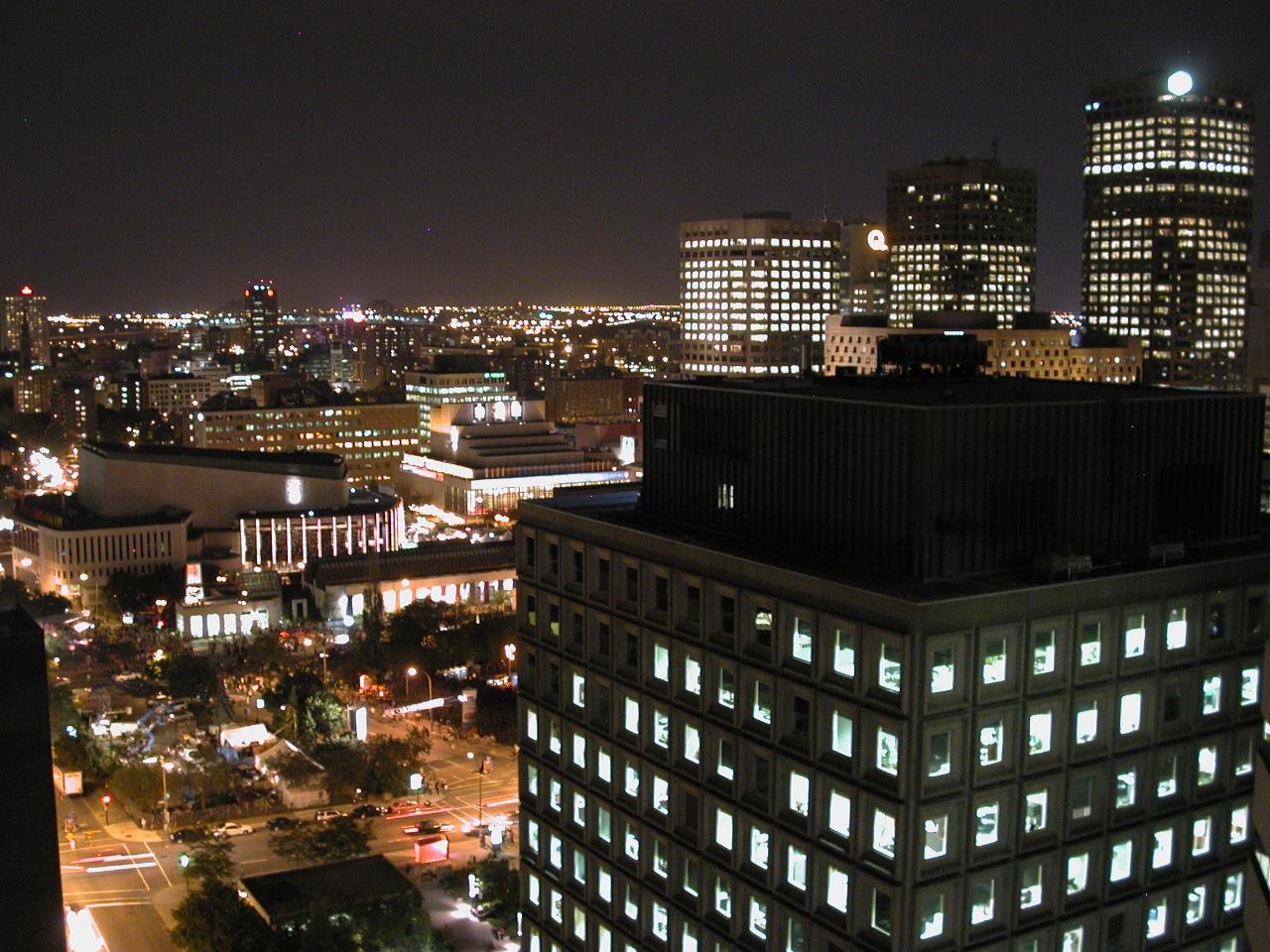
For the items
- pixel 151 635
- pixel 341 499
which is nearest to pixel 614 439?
pixel 341 499

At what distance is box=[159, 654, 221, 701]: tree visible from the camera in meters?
63.4

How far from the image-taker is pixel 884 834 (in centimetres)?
2133

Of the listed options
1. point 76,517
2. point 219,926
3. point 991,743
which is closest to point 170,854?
point 219,926

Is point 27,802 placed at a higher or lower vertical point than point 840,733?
lower

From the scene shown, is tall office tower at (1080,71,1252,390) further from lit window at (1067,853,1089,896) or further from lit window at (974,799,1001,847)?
lit window at (974,799,1001,847)

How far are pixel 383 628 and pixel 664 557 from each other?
159 ft

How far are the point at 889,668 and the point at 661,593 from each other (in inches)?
224

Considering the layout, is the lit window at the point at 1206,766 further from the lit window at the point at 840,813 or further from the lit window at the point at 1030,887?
the lit window at the point at 840,813

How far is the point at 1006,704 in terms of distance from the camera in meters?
21.5

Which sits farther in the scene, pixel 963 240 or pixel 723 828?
pixel 963 240

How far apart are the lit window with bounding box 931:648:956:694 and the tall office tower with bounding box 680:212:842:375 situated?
12153 centimetres

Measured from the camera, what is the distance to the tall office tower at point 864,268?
160 metres

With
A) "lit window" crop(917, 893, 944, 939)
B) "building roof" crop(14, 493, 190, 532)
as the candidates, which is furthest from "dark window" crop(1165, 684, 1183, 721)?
"building roof" crop(14, 493, 190, 532)

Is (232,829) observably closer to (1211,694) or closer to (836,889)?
(836,889)
